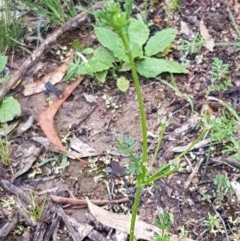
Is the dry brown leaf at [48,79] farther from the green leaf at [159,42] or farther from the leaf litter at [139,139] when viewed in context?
the green leaf at [159,42]

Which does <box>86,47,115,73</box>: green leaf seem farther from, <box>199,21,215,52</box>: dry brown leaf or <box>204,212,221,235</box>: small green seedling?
<box>204,212,221,235</box>: small green seedling

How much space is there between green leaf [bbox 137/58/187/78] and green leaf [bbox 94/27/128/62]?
0.09m

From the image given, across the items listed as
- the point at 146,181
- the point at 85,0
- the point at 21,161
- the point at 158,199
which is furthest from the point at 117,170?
the point at 85,0

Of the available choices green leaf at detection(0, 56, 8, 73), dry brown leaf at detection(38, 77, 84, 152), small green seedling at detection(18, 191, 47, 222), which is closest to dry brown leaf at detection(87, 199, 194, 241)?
small green seedling at detection(18, 191, 47, 222)

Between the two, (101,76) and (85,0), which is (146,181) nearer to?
(101,76)

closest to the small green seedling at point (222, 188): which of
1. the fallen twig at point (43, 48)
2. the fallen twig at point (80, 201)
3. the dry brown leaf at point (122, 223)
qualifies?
the dry brown leaf at point (122, 223)

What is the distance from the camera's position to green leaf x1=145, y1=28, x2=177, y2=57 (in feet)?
9.23

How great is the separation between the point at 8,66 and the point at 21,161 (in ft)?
1.77

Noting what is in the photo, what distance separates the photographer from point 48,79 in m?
2.83

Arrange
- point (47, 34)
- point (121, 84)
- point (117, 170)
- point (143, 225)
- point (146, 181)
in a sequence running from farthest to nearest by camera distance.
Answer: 1. point (47, 34)
2. point (121, 84)
3. point (117, 170)
4. point (143, 225)
5. point (146, 181)

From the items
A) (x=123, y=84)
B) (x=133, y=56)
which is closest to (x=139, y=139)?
(x=123, y=84)

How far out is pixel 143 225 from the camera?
230 centimetres

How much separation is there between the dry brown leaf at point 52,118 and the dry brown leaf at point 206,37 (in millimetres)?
587

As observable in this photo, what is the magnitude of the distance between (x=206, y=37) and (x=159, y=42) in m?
0.24
